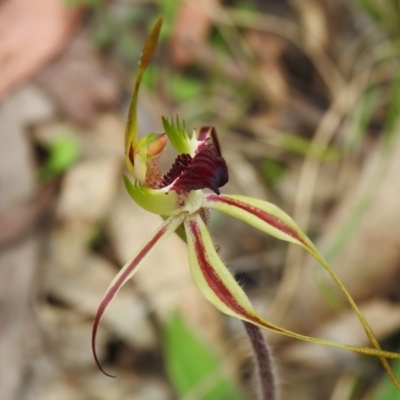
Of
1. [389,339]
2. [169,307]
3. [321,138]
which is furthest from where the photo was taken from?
[321,138]

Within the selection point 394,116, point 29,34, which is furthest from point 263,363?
point 29,34

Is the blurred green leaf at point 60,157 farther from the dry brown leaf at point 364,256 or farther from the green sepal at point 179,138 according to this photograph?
the green sepal at point 179,138

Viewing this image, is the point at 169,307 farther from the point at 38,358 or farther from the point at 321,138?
the point at 321,138

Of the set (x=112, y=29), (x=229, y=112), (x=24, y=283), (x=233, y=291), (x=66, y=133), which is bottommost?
(x=233, y=291)

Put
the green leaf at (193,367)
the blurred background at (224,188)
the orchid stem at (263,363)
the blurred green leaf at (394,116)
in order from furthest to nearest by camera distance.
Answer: the blurred green leaf at (394,116) < the blurred background at (224,188) < the green leaf at (193,367) < the orchid stem at (263,363)

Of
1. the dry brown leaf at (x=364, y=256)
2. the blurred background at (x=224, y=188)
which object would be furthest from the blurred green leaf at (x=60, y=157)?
the dry brown leaf at (x=364, y=256)

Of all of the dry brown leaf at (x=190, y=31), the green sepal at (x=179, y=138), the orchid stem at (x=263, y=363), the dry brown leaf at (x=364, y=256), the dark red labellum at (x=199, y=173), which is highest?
the dry brown leaf at (x=190, y=31)

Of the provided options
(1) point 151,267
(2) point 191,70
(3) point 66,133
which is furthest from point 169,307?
(2) point 191,70
